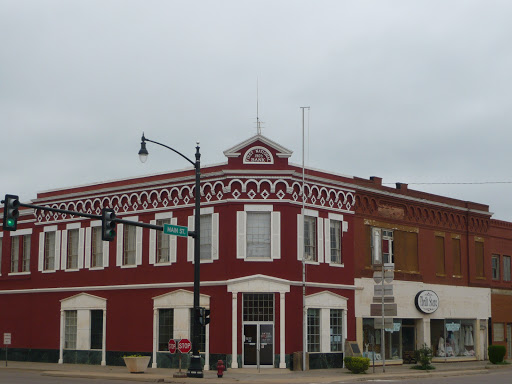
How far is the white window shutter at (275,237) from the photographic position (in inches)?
1495

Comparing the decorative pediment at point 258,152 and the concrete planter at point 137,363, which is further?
the decorative pediment at point 258,152

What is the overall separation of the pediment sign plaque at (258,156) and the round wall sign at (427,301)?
1312cm

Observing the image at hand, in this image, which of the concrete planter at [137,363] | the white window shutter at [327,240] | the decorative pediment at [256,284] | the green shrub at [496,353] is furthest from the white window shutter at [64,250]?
the green shrub at [496,353]

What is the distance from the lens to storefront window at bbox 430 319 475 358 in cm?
4675

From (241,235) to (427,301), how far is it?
44.8 feet

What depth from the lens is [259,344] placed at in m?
37.2

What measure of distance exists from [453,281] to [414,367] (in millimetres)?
9520

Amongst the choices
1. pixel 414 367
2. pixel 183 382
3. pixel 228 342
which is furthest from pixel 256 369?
pixel 414 367

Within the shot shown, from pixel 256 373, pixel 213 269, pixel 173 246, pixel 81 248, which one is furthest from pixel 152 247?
pixel 256 373

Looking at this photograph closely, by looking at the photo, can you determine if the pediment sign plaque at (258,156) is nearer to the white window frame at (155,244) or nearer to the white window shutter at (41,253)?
the white window frame at (155,244)

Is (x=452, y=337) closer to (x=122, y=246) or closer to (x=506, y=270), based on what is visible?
(x=506, y=270)

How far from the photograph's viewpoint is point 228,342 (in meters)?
37.2

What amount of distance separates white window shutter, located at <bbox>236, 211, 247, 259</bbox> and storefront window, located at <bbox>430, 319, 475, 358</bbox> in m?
14.7

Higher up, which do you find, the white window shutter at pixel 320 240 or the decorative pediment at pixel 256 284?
the white window shutter at pixel 320 240
